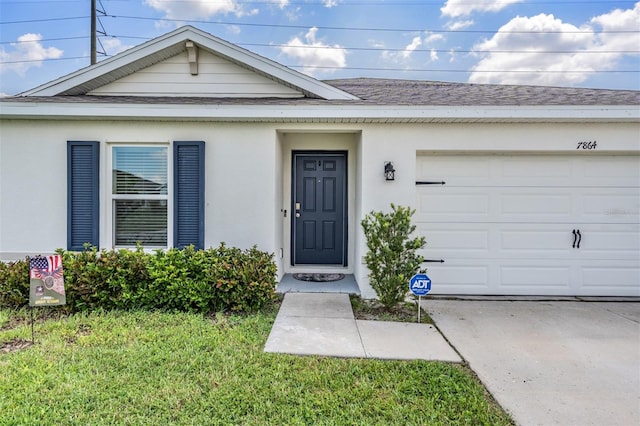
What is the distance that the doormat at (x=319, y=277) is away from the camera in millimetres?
5595

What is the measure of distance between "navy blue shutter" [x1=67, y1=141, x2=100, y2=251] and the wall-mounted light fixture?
4.20 m

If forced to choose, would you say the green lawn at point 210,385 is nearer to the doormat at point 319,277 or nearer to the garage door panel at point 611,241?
the doormat at point 319,277

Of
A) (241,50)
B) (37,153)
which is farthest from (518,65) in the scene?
(37,153)

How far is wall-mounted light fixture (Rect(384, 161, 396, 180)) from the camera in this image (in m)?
4.82

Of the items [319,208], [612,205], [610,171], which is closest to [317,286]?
[319,208]

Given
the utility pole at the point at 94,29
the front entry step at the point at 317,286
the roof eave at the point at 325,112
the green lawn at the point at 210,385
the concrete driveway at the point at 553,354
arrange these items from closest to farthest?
the green lawn at the point at 210,385 → the concrete driveway at the point at 553,354 → the roof eave at the point at 325,112 → the front entry step at the point at 317,286 → the utility pole at the point at 94,29

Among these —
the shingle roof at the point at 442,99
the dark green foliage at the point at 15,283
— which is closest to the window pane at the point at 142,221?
the dark green foliage at the point at 15,283

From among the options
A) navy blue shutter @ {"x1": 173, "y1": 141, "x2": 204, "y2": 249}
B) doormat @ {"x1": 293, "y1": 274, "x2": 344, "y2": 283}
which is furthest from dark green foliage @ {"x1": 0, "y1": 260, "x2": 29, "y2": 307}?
doormat @ {"x1": 293, "y1": 274, "x2": 344, "y2": 283}

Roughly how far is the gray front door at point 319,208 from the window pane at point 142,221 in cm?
217

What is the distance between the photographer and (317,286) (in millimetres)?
5270

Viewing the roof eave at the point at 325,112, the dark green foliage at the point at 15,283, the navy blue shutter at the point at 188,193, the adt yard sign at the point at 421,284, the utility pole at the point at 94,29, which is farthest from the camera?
the utility pole at the point at 94,29

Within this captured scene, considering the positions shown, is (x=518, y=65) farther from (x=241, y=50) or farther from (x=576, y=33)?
(x=241, y=50)

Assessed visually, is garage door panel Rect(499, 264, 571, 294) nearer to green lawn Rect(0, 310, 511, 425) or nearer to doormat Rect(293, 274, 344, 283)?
doormat Rect(293, 274, 344, 283)

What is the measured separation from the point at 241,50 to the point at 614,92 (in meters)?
6.90
